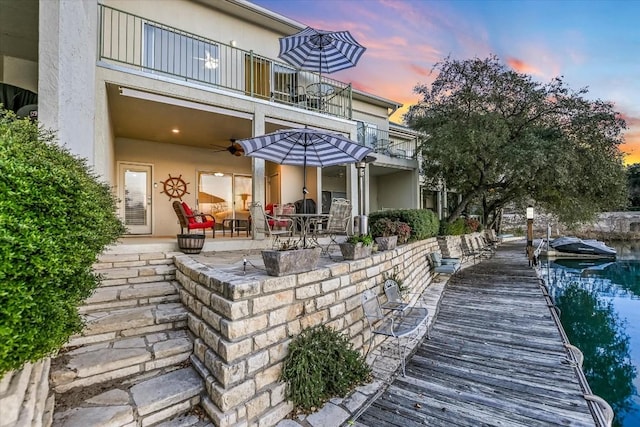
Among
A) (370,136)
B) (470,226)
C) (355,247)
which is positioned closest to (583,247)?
(470,226)

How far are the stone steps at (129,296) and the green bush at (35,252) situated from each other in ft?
6.16

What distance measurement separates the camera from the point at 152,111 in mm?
6668

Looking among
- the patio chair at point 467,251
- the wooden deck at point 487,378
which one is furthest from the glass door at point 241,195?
the patio chair at point 467,251

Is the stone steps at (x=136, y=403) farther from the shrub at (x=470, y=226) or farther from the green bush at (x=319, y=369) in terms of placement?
the shrub at (x=470, y=226)

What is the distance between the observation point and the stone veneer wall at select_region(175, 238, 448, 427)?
2574 millimetres

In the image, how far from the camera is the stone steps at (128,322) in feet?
9.89

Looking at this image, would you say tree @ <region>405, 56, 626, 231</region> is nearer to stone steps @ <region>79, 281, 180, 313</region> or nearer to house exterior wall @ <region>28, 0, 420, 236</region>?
house exterior wall @ <region>28, 0, 420, 236</region>

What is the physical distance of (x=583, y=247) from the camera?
749 inches

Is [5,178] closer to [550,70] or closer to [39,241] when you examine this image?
[39,241]

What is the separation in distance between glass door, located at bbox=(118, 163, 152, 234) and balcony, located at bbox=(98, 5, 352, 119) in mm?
2945

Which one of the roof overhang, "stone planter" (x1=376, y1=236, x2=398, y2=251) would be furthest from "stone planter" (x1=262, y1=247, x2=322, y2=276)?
the roof overhang

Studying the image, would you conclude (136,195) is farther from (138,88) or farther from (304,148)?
(304,148)

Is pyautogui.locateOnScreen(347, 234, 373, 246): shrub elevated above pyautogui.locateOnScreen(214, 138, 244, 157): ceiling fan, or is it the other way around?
pyautogui.locateOnScreen(214, 138, 244, 157): ceiling fan

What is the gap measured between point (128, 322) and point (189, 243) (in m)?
2.53
